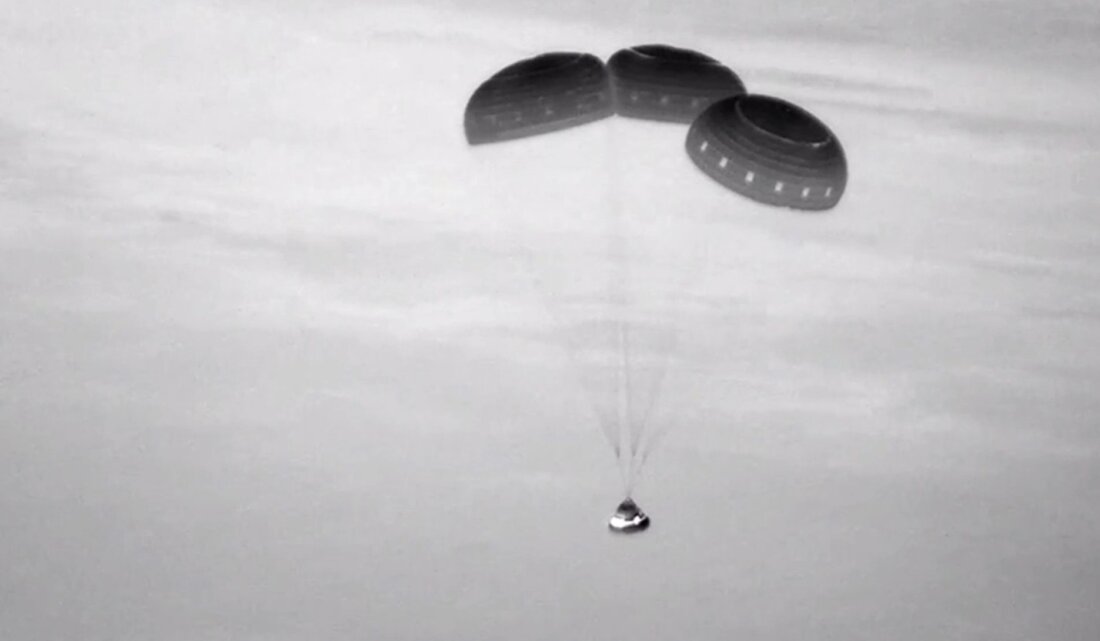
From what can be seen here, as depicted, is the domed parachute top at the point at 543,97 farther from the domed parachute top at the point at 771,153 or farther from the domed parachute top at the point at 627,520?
the domed parachute top at the point at 627,520

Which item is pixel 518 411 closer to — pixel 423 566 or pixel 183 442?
pixel 183 442

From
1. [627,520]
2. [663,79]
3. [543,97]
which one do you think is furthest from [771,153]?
[627,520]

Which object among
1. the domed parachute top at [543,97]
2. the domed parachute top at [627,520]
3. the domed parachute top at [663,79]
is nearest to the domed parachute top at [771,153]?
the domed parachute top at [663,79]

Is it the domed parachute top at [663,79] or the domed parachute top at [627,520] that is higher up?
the domed parachute top at [663,79]

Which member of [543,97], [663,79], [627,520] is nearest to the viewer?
[543,97]

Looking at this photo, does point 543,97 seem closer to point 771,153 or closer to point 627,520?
point 771,153
